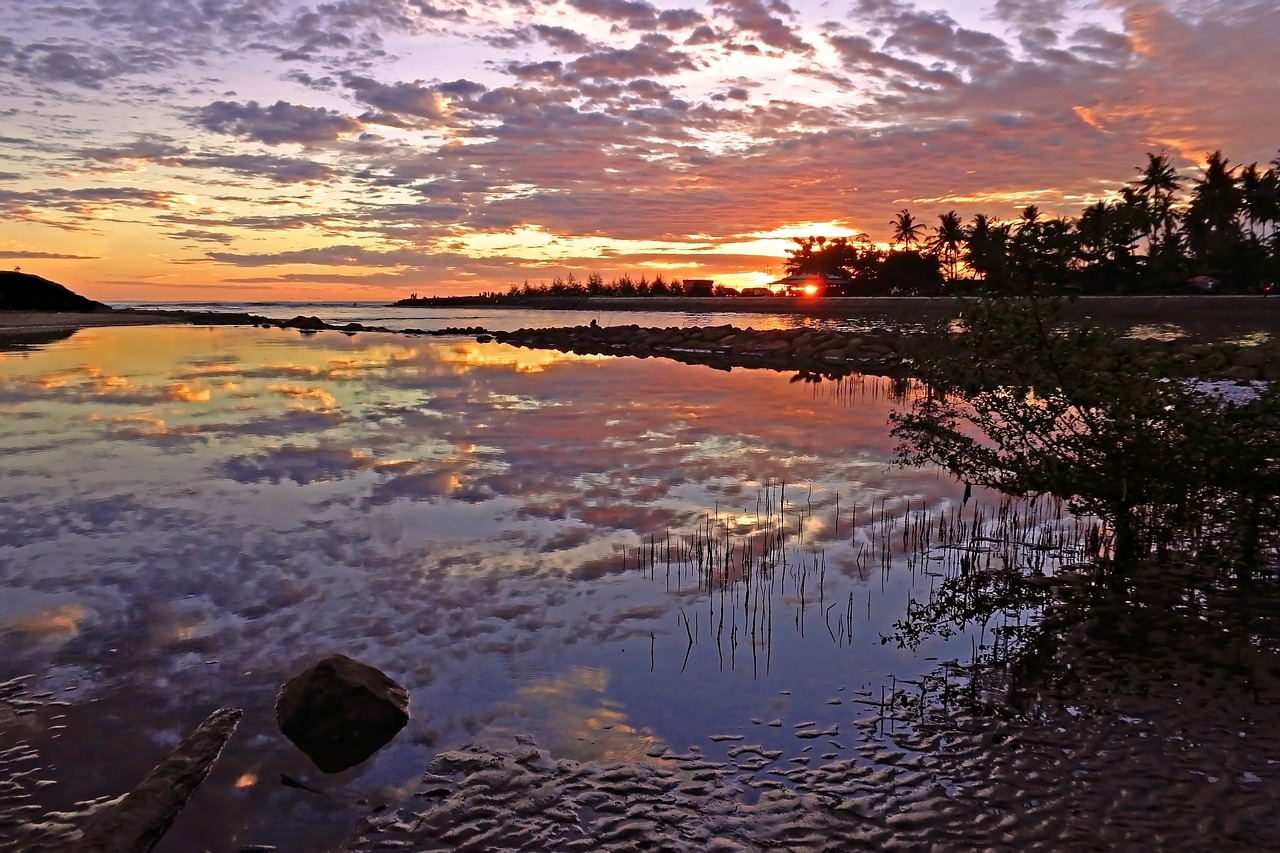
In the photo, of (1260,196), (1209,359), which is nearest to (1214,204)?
(1260,196)

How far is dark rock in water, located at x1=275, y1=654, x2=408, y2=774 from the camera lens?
5.33 metres

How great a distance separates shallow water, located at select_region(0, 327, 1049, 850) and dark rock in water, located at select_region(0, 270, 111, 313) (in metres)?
64.6

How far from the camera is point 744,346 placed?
147ft

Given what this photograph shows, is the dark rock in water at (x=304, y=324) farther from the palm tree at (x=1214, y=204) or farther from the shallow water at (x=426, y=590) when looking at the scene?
the palm tree at (x=1214, y=204)

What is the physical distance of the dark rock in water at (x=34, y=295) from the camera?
68.9 metres

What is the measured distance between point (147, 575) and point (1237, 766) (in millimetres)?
9541

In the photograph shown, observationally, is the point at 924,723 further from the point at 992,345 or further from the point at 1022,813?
the point at 992,345

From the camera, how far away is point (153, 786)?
4.71 meters

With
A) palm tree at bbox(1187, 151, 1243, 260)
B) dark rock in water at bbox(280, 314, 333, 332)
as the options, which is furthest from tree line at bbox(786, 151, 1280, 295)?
dark rock in water at bbox(280, 314, 333, 332)

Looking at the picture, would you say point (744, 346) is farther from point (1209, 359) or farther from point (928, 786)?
point (928, 786)

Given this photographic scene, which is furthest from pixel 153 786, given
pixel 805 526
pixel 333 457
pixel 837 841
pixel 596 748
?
pixel 333 457

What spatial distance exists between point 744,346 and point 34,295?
218 feet

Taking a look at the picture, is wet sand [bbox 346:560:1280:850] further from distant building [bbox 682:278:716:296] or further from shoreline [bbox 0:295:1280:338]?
distant building [bbox 682:278:716:296]

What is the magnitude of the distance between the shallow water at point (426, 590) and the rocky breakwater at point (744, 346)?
1873 centimetres
